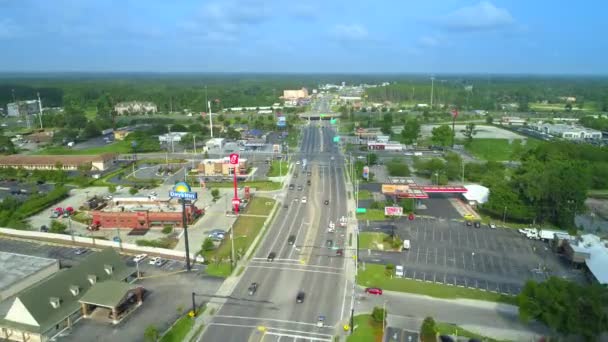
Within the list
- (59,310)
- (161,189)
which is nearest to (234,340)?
(59,310)

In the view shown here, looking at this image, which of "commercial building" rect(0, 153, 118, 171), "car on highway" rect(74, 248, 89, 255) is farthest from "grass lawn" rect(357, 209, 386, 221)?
"commercial building" rect(0, 153, 118, 171)

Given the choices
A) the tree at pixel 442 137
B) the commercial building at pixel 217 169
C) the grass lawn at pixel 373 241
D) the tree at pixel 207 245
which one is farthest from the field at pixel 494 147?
the tree at pixel 207 245

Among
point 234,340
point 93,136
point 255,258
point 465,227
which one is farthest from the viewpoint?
point 93,136

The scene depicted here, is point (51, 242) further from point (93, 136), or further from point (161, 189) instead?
point (93, 136)

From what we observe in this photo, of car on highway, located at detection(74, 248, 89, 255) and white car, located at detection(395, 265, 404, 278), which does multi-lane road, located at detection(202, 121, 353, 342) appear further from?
car on highway, located at detection(74, 248, 89, 255)

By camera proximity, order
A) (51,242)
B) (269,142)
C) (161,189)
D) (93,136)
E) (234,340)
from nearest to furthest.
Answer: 1. (234,340)
2. (51,242)
3. (161,189)
4. (269,142)
5. (93,136)

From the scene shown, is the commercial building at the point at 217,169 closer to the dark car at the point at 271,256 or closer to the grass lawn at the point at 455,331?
the dark car at the point at 271,256

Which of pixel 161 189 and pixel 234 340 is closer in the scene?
pixel 234 340
